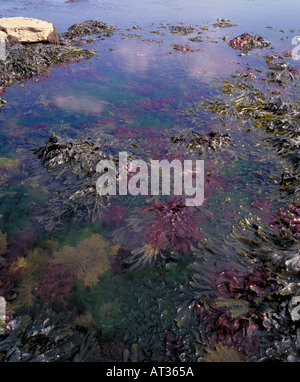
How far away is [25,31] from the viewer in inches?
432

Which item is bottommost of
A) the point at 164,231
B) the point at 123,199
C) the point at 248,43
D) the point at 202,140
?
the point at 164,231

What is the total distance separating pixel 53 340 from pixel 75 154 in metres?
3.69

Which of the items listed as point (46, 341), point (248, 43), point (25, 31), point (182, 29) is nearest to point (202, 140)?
point (46, 341)

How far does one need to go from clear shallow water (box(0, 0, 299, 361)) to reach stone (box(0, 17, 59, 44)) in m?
2.44

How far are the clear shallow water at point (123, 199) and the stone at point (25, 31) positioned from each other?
2441 millimetres

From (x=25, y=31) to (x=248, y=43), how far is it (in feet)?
35.9

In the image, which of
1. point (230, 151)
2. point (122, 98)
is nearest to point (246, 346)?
point (230, 151)

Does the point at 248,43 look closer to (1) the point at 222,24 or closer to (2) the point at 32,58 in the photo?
(1) the point at 222,24

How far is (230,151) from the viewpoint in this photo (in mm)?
5848

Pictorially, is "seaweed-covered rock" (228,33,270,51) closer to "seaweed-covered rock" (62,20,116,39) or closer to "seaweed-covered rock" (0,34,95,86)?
"seaweed-covered rock" (62,20,116,39)

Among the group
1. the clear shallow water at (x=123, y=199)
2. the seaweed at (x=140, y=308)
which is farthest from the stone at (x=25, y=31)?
the seaweed at (x=140, y=308)

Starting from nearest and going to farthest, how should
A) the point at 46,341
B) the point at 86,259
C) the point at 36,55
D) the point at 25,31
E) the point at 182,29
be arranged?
the point at 46,341 < the point at 86,259 < the point at 36,55 < the point at 25,31 < the point at 182,29

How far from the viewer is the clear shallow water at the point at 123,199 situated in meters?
3.05

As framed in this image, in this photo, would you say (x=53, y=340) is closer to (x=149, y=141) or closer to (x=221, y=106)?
(x=149, y=141)
